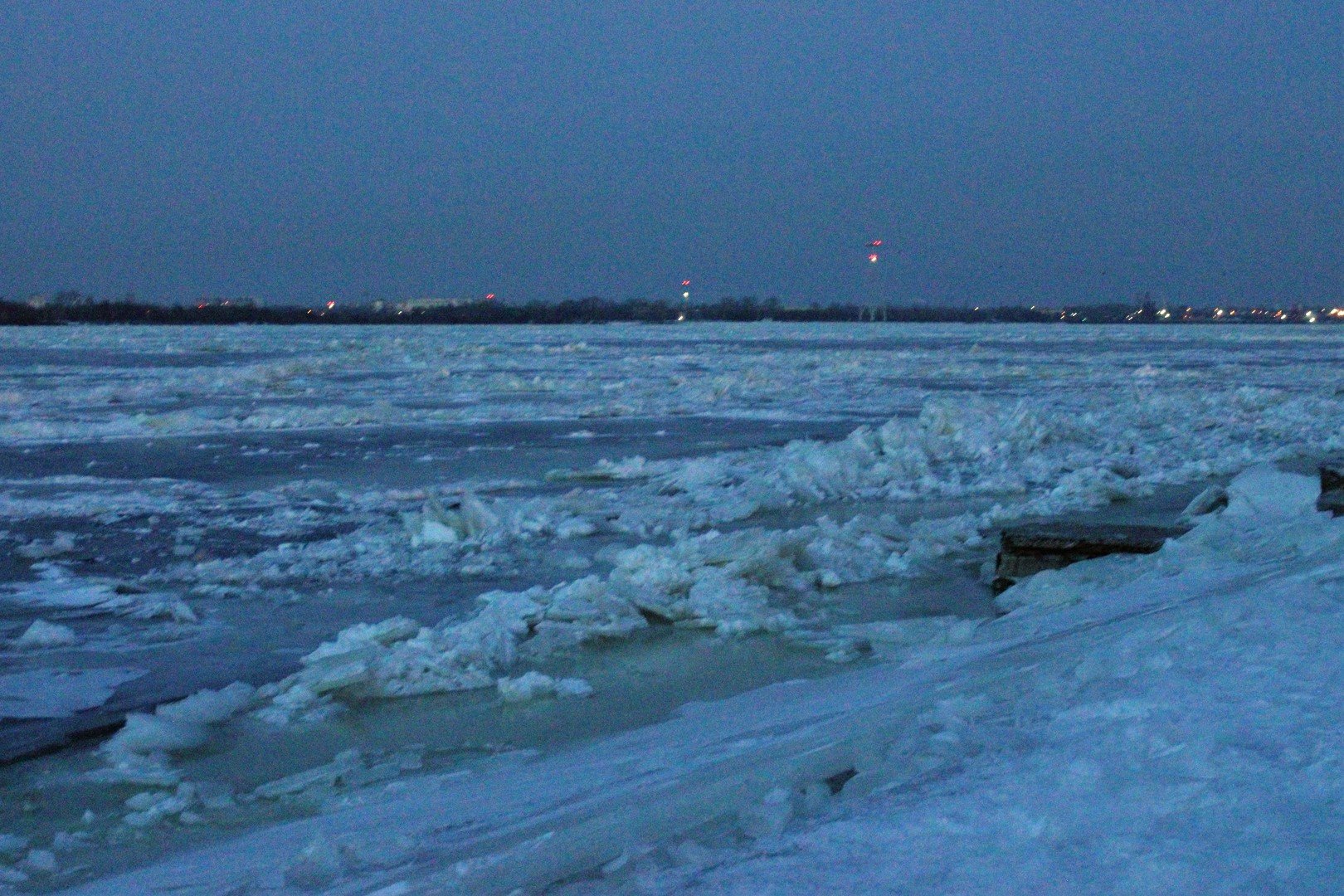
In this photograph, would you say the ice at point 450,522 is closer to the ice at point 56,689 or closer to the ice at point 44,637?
the ice at point 44,637

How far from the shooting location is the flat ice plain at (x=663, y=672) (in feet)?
10.0

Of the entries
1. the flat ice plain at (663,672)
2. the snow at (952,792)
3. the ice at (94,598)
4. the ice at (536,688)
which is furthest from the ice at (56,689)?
the snow at (952,792)

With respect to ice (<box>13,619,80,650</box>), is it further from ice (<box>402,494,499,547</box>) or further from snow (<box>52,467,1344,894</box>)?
snow (<box>52,467,1344,894</box>)

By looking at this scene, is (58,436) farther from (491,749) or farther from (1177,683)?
(1177,683)

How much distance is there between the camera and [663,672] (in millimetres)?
6176

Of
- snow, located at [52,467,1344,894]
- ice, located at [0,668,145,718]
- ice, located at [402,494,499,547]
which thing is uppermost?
snow, located at [52,467,1344,894]

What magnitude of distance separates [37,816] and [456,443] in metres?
11.8

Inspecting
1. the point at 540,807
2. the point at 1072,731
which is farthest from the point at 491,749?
the point at 1072,731

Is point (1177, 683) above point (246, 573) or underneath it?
above

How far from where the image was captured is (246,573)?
320 inches

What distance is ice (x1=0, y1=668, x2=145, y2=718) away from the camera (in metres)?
5.60

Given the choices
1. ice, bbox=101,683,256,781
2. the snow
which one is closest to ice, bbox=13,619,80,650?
ice, bbox=101,683,256,781

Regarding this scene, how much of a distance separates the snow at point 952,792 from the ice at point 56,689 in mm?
1957

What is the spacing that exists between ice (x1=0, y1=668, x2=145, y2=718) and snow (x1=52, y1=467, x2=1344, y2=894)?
196cm
